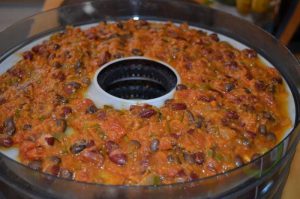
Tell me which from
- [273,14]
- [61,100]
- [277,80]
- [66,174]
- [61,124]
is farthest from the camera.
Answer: [273,14]

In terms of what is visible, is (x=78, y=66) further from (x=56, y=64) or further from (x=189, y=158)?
(x=189, y=158)

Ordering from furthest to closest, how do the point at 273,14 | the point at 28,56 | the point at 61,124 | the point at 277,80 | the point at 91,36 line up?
the point at 273,14, the point at 91,36, the point at 28,56, the point at 277,80, the point at 61,124

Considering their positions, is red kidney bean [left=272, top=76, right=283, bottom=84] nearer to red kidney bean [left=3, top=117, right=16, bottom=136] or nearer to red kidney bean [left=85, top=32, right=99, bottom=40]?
red kidney bean [left=85, top=32, right=99, bottom=40]

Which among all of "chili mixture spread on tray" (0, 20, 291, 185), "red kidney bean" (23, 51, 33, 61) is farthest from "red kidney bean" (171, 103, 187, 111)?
"red kidney bean" (23, 51, 33, 61)

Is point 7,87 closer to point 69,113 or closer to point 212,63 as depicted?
point 69,113

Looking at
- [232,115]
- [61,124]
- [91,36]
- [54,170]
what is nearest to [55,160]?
[54,170]

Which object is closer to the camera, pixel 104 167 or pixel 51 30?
pixel 104 167

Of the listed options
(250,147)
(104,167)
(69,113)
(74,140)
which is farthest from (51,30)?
(250,147)
